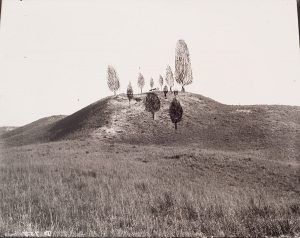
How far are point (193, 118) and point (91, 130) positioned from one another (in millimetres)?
18902

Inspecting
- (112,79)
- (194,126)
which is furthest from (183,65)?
(112,79)

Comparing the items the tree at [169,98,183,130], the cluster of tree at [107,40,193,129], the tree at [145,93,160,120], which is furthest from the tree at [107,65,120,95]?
the tree at [169,98,183,130]

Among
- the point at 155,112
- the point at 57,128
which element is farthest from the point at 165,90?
the point at 57,128

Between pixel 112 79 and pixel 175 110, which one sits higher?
pixel 112 79

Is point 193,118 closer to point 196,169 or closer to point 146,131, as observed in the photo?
point 146,131

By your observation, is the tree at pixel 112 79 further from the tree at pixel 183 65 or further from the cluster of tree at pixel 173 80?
the tree at pixel 183 65

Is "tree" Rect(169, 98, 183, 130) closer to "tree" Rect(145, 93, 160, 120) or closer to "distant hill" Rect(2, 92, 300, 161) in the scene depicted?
"distant hill" Rect(2, 92, 300, 161)

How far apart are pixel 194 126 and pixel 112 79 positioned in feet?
67.4

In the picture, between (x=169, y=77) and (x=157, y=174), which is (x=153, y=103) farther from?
(x=157, y=174)

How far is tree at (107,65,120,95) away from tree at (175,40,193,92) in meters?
21.5

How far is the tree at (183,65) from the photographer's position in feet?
146

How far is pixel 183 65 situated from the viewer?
4553 cm

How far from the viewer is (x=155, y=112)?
61469 millimetres

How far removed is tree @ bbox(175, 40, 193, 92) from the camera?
146 ft
